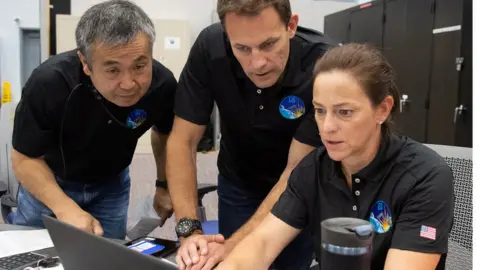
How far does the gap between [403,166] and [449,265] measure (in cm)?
43

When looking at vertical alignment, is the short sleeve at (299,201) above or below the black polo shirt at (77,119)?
below

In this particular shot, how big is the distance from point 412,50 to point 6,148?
2.96 meters

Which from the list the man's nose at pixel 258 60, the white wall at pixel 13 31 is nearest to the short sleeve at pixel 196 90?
the man's nose at pixel 258 60

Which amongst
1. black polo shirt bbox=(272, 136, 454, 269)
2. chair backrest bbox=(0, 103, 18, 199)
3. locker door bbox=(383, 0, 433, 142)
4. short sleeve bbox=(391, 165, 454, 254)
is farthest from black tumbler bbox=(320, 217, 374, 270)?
locker door bbox=(383, 0, 433, 142)

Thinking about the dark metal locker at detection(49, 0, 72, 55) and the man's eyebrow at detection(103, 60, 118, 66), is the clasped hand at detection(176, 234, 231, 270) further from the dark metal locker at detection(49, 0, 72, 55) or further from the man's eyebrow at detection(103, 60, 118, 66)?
the dark metal locker at detection(49, 0, 72, 55)

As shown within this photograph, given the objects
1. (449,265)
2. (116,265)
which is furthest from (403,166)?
(116,265)

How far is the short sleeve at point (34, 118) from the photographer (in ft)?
4.85

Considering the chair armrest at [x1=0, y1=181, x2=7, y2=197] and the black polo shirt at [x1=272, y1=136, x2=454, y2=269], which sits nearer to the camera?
the black polo shirt at [x1=272, y1=136, x2=454, y2=269]

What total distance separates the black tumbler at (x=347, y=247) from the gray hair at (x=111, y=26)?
104cm

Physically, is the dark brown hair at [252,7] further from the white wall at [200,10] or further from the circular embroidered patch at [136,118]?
the white wall at [200,10]

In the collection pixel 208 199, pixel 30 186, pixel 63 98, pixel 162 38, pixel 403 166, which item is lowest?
pixel 208 199

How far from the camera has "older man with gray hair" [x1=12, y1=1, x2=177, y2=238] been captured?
1.33 m

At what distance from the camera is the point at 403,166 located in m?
1.08
